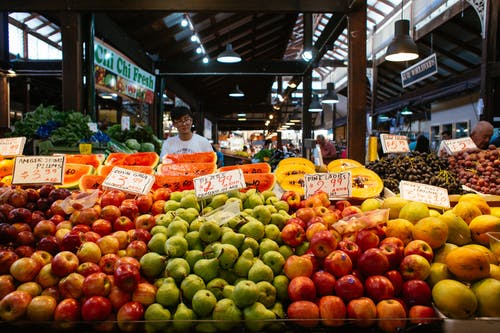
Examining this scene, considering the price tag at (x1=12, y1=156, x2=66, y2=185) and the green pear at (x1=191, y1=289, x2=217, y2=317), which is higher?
the price tag at (x1=12, y1=156, x2=66, y2=185)

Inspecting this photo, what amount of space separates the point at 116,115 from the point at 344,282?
14328mm

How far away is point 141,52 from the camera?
7598mm

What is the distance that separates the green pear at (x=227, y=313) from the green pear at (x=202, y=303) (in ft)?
0.06

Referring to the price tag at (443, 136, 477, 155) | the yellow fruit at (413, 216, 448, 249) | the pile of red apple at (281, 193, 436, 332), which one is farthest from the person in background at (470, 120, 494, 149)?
the pile of red apple at (281, 193, 436, 332)

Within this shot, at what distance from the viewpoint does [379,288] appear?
1285 mm

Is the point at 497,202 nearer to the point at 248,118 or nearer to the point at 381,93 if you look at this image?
the point at 381,93

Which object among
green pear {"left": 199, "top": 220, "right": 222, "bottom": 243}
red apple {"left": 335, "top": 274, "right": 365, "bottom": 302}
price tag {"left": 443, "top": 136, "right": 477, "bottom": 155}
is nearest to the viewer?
red apple {"left": 335, "top": 274, "right": 365, "bottom": 302}

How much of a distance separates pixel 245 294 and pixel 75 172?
Result: 2044 mm

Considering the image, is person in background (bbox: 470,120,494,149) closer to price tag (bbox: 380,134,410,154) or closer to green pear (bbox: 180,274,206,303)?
price tag (bbox: 380,134,410,154)

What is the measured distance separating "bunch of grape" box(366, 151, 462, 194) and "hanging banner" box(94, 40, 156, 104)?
414 centimetres

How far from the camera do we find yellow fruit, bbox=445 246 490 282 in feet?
4.30

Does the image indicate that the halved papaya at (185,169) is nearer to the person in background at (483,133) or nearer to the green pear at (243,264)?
the green pear at (243,264)

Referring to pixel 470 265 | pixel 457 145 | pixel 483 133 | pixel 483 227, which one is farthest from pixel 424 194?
pixel 483 133

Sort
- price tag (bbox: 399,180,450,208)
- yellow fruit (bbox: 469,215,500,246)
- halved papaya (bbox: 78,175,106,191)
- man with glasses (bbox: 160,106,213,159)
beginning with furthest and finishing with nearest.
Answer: man with glasses (bbox: 160,106,213,159) → halved papaya (bbox: 78,175,106,191) → price tag (bbox: 399,180,450,208) → yellow fruit (bbox: 469,215,500,246)
